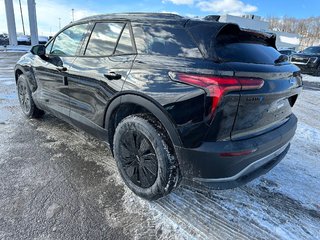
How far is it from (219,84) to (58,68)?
237 centimetres

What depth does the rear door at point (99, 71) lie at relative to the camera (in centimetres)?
259

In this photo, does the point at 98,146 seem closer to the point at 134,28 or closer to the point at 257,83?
the point at 134,28

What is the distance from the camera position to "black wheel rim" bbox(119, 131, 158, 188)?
2.35m

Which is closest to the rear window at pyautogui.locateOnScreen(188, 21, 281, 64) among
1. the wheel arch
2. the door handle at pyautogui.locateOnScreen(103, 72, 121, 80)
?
the wheel arch

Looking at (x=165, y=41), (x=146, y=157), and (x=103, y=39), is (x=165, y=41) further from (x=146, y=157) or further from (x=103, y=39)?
(x=146, y=157)

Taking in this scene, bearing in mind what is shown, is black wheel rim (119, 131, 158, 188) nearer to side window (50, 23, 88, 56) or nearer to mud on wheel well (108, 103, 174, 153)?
mud on wheel well (108, 103, 174, 153)

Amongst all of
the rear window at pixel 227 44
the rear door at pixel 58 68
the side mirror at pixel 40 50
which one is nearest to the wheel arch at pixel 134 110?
the rear window at pixel 227 44

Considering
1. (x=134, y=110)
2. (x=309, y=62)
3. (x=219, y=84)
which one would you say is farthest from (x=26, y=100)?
(x=309, y=62)

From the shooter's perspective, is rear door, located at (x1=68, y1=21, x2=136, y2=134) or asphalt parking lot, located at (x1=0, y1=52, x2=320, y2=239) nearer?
asphalt parking lot, located at (x1=0, y1=52, x2=320, y2=239)

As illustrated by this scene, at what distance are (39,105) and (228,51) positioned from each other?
3.22 m

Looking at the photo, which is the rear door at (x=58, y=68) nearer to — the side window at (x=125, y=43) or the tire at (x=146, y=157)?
the side window at (x=125, y=43)

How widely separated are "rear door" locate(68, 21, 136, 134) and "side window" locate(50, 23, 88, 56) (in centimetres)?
25

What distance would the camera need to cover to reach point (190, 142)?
2.05 metres

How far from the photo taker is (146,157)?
94.1 inches
